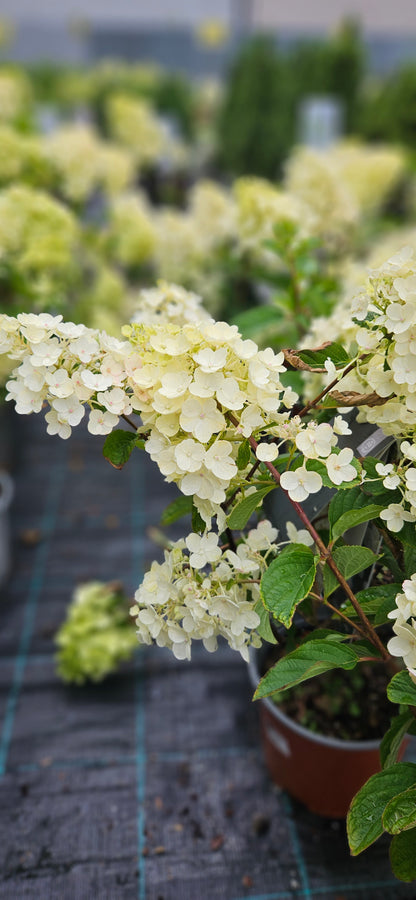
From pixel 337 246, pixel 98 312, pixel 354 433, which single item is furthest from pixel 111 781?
pixel 337 246

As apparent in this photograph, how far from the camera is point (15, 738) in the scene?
1263mm

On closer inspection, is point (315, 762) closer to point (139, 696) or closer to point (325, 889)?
point (325, 889)

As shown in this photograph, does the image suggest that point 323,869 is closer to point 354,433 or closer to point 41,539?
point 354,433

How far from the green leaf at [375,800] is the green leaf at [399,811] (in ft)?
0.10

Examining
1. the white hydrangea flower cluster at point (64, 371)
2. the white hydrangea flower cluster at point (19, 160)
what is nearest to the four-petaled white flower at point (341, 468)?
the white hydrangea flower cluster at point (64, 371)

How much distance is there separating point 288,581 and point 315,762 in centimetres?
52

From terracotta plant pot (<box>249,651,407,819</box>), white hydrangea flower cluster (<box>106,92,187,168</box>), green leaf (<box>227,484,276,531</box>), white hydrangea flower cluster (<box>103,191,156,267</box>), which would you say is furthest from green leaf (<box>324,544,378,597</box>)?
white hydrangea flower cluster (<box>106,92,187,168</box>)

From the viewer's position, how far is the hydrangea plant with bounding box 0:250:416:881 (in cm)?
66

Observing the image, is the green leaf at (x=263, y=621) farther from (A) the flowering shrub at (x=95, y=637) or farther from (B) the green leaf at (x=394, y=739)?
(A) the flowering shrub at (x=95, y=637)

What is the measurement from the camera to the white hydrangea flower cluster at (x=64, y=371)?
0.67m

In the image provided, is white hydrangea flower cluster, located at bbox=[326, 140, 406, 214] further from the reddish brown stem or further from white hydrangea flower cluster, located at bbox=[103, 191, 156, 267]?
the reddish brown stem

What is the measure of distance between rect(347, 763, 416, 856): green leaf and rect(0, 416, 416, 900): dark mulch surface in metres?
0.40

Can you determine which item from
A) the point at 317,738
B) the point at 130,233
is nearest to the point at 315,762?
the point at 317,738

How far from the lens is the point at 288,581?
0.69 m
